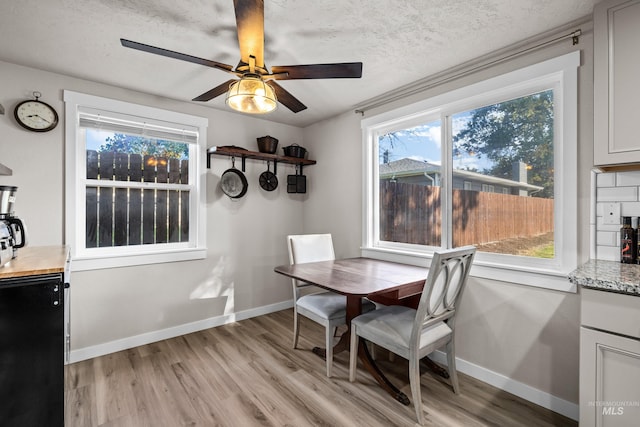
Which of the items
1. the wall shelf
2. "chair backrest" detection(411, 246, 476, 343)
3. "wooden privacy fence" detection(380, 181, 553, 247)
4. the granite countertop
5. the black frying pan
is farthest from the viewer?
the black frying pan

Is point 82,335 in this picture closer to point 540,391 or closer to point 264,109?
point 264,109

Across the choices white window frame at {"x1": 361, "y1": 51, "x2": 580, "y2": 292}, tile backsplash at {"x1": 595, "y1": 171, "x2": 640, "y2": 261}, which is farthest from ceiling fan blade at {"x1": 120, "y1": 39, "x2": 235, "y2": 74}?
tile backsplash at {"x1": 595, "y1": 171, "x2": 640, "y2": 261}

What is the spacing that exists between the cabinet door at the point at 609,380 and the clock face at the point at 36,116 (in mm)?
3725

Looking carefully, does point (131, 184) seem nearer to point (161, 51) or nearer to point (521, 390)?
point (161, 51)

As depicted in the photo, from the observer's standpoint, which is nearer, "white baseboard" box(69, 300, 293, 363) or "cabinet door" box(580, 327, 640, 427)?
"cabinet door" box(580, 327, 640, 427)

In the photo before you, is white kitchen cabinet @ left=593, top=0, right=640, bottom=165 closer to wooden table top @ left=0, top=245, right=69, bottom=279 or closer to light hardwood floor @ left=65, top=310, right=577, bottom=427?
light hardwood floor @ left=65, top=310, right=577, bottom=427

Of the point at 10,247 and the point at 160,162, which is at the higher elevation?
the point at 160,162

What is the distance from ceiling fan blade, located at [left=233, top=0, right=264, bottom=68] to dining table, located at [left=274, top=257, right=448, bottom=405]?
1435 millimetres

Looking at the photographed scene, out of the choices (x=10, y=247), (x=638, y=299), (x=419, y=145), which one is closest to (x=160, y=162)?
(x=10, y=247)

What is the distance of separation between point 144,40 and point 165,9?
0.43 metres

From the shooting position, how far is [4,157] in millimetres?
2254

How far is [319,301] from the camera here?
98.5 inches

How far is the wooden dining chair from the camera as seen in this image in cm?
175

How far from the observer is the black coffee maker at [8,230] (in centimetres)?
151
